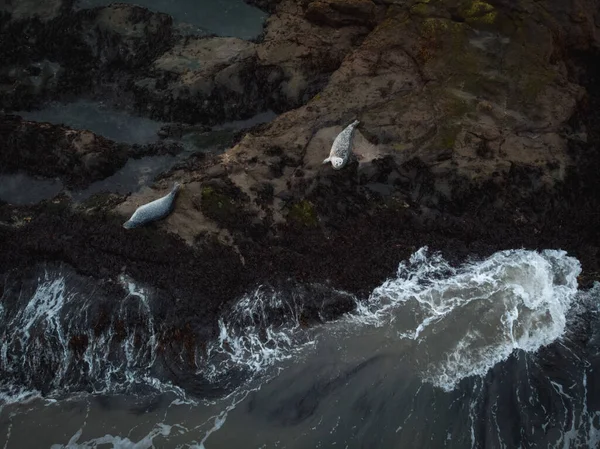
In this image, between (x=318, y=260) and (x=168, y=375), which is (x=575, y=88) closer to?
(x=318, y=260)

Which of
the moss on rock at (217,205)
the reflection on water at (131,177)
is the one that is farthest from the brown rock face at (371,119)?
the reflection on water at (131,177)

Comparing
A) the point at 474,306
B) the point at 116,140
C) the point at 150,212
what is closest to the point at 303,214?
the point at 150,212

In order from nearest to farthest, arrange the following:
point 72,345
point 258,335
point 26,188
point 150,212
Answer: point 72,345
point 258,335
point 150,212
point 26,188

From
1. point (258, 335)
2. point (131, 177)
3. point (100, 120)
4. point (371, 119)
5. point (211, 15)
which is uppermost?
point (211, 15)

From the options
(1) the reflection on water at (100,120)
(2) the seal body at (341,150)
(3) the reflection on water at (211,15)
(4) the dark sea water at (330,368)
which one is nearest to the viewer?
(4) the dark sea water at (330,368)

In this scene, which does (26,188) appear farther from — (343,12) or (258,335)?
(343,12)

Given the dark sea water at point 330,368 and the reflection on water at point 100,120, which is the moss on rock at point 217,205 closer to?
the dark sea water at point 330,368

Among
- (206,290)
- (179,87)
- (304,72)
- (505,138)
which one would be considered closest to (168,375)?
(206,290)
